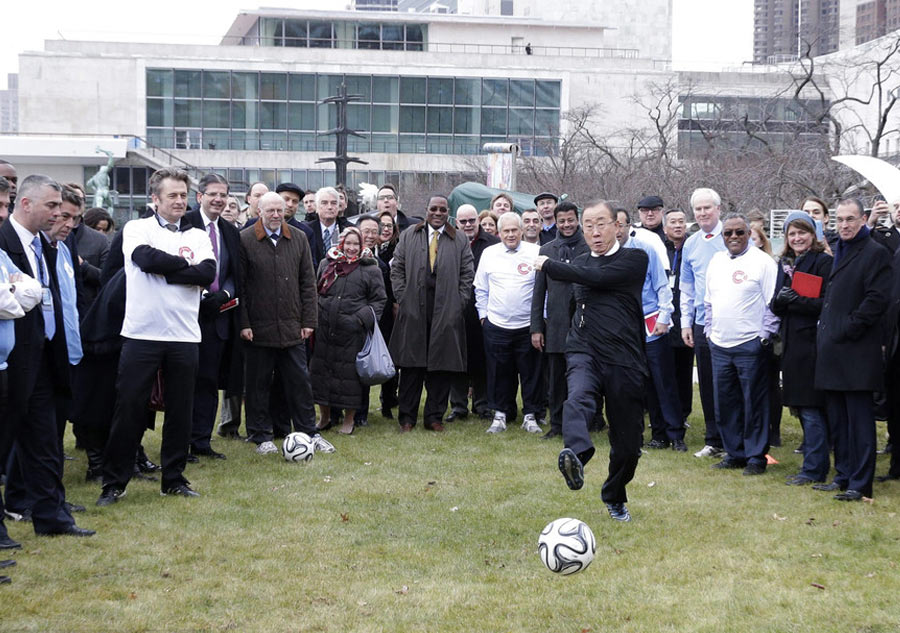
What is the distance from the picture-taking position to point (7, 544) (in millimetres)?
7102

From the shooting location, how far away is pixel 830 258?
9516 mm

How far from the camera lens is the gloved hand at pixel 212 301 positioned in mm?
9961

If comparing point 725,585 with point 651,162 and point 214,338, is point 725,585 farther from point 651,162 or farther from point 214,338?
point 651,162

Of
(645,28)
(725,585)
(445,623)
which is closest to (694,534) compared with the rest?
(725,585)

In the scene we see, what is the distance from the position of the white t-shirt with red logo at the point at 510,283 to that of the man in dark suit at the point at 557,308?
318 mm

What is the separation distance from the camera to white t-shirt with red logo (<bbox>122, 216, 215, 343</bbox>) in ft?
27.6

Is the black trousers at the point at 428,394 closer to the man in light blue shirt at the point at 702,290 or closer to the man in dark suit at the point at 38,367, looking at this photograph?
the man in light blue shirt at the point at 702,290

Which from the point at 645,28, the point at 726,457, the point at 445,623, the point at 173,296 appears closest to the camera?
the point at 445,623

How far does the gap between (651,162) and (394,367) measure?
2957 cm

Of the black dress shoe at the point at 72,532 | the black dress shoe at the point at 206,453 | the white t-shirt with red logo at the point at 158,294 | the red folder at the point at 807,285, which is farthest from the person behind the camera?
the black dress shoe at the point at 206,453

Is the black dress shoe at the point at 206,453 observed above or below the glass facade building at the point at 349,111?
below

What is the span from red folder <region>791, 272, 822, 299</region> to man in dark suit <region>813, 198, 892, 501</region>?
37 cm

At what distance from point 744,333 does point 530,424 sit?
9.85ft

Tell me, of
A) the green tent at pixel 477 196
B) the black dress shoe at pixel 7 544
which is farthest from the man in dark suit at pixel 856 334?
the green tent at pixel 477 196
